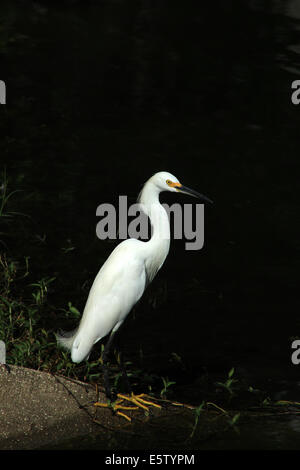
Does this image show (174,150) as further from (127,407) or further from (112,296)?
(127,407)

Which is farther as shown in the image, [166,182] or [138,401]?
[166,182]

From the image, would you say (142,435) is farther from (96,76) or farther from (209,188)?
(96,76)

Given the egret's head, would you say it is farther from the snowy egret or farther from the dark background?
the dark background

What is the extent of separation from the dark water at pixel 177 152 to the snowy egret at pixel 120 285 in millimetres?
366

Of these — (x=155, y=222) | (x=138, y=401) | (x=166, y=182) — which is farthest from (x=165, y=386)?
(x=166, y=182)

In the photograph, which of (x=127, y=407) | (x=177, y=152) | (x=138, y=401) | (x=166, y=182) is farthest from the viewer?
(x=177, y=152)

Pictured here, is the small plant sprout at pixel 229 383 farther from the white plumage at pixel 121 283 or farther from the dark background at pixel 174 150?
the white plumage at pixel 121 283

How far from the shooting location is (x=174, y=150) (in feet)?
27.1

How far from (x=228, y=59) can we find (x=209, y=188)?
3.89 metres

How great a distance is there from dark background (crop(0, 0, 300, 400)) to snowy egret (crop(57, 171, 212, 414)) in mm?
679

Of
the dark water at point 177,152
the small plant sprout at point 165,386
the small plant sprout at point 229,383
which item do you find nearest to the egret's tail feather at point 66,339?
the dark water at point 177,152

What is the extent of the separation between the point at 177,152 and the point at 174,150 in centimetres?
5

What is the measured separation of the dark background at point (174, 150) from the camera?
5.57 meters
